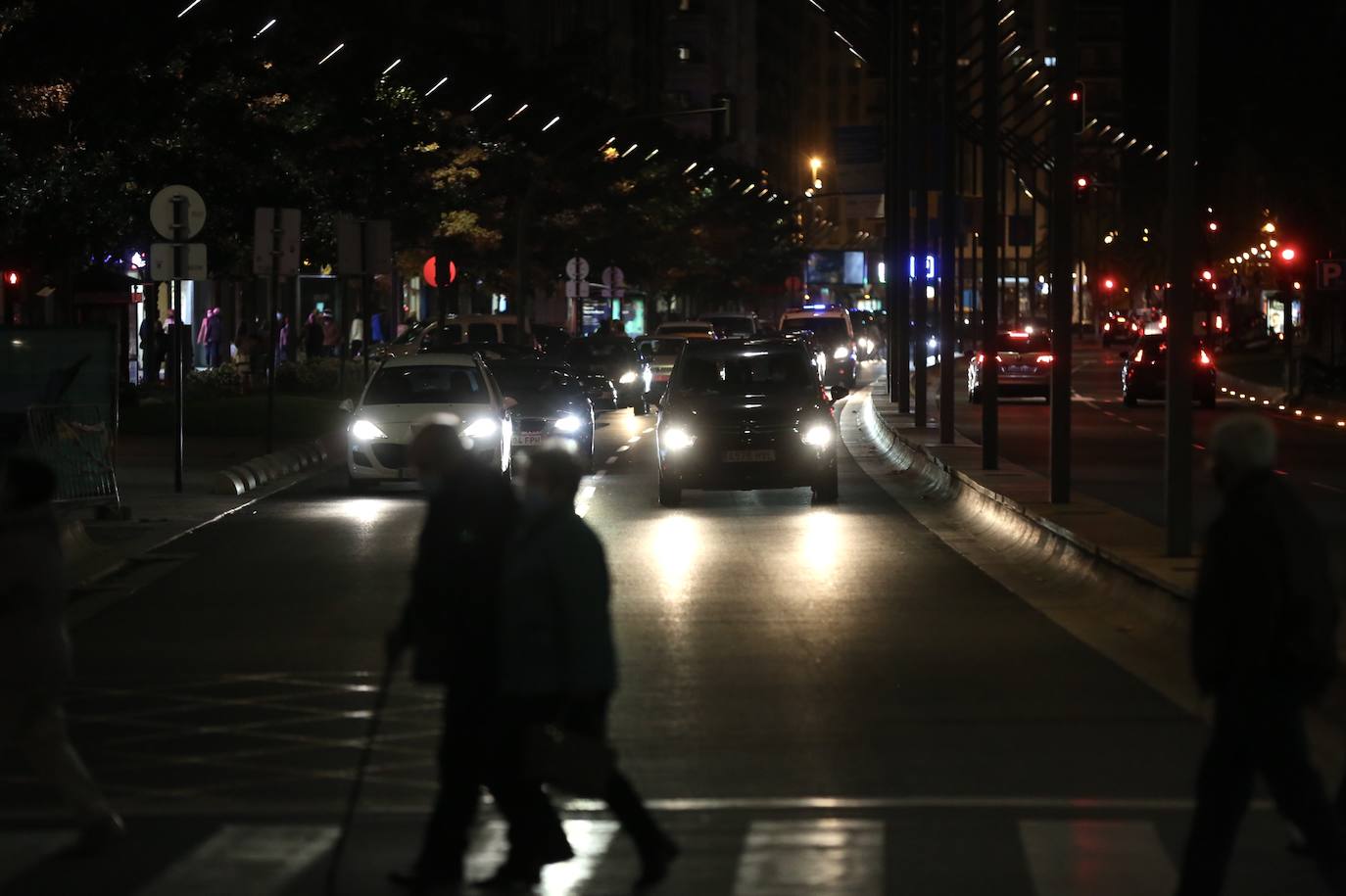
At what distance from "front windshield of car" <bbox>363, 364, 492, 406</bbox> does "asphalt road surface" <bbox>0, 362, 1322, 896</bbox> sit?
8.08m

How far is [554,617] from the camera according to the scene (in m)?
7.65

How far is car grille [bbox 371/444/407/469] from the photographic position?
88.6ft

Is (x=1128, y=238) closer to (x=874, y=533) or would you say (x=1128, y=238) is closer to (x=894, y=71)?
(x=894, y=71)

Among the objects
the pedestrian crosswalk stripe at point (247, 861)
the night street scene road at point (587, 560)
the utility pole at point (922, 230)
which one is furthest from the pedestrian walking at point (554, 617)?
the utility pole at point (922, 230)

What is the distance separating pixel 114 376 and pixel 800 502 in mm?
7839

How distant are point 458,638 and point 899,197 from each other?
40.3 metres

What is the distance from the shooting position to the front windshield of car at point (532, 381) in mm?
32344

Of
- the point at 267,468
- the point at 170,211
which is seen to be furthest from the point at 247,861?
the point at 267,468

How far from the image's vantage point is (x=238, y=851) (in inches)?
339

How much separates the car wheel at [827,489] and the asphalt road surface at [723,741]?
5701 mm

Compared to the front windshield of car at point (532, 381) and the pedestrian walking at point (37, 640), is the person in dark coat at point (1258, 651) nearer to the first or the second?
the pedestrian walking at point (37, 640)

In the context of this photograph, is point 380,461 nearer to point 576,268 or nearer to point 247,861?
point 247,861

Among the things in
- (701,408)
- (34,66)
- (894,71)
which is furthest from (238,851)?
(894,71)

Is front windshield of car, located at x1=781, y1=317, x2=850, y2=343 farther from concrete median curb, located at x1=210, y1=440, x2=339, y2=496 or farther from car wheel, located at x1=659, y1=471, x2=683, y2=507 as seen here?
car wheel, located at x1=659, y1=471, x2=683, y2=507
